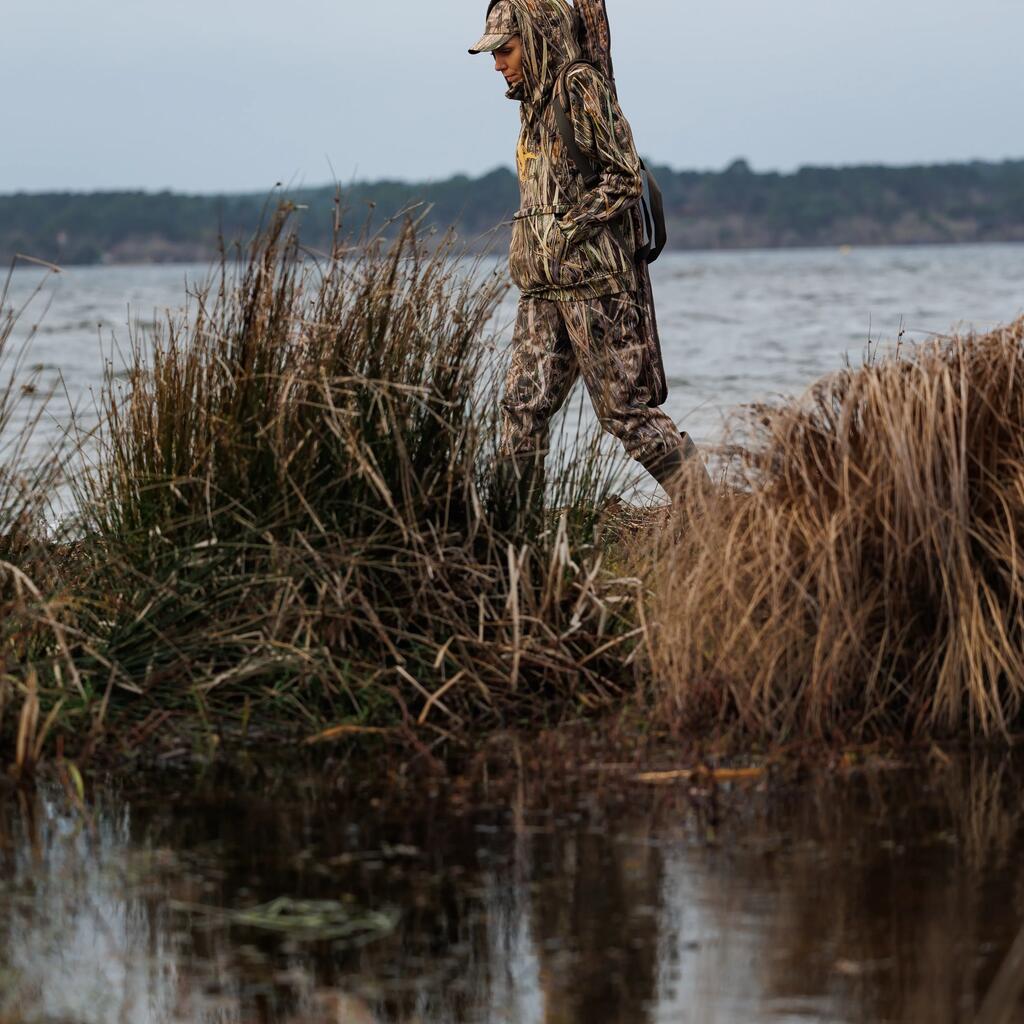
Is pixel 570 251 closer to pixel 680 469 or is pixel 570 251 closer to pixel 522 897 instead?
pixel 680 469

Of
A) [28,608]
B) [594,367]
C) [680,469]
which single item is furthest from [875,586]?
[28,608]

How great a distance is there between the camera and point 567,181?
592cm

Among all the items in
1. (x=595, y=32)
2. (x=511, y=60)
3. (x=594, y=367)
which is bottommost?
(x=594, y=367)

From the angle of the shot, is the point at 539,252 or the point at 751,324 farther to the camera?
the point at 751,324

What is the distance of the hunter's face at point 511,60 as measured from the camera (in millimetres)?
5832

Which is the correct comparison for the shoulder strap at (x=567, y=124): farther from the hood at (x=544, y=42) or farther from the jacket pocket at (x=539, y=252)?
the jacket pocket at (x=539, y=252)

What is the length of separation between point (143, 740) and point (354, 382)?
1.25 meters

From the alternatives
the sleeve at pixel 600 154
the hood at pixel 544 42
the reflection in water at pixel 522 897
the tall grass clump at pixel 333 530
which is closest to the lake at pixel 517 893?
the reflection in water at pixel 522 897

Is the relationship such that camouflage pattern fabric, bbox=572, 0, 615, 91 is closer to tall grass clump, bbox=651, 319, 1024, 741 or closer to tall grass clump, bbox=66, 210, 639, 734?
tall grass clump, bbox=66, 210, 639, 734

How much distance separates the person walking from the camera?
229 inches

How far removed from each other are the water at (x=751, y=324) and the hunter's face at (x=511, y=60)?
0.83 m

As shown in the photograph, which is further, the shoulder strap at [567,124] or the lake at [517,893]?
the shoulder strap at [567,124]

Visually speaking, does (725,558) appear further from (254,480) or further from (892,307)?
(892,307)

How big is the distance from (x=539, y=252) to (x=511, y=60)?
640 mm
